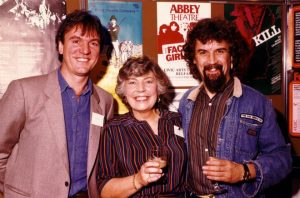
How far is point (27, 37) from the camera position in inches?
116

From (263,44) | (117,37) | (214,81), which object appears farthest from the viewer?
(263,44)

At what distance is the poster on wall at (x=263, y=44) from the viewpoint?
356cm

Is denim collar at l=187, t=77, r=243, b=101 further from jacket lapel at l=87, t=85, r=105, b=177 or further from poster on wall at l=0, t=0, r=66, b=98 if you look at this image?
poster on wall at l=0, t=0, r=66, b=98

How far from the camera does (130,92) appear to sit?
2613 mm

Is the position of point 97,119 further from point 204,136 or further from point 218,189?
point 218,189

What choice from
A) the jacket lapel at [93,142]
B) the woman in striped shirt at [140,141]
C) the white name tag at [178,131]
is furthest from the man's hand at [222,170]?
the jacket lapel at [93,142]

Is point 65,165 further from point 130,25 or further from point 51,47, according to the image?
point 130,25

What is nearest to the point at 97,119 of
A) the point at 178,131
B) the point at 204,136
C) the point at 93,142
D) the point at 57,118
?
the point at 93,142

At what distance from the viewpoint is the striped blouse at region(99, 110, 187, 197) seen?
8.05ft

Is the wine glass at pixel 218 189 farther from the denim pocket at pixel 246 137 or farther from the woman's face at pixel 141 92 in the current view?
the woman's face at pixel 141 92

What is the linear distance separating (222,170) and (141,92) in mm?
776

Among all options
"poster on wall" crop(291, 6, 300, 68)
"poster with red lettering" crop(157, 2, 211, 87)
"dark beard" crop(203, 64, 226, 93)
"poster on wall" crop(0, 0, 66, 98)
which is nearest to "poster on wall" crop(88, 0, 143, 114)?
"poster with red lettering" crop(157, 2, 211, 87)

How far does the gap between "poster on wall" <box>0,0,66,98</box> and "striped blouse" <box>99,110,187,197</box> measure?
88 centimetres

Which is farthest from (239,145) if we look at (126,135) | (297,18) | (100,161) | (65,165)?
(297,18)
